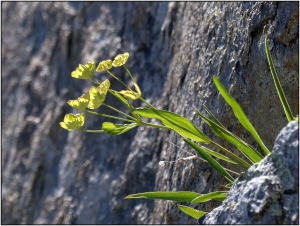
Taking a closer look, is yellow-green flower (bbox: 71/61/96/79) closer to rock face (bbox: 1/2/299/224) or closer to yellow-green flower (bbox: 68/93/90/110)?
yellow-green flower (bbox: 68/93/90/110)

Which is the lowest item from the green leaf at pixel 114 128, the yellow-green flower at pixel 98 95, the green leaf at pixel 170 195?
the green leaf at pixel 170 195

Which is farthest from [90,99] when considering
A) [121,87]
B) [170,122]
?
[121,87]

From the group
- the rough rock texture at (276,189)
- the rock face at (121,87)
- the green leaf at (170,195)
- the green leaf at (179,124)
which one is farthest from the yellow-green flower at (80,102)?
the rock face at (121,87)

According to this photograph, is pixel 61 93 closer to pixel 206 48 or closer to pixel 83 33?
pixel 83 33

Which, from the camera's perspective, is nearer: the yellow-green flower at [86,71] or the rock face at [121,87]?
the yellow-green flower at [86,71]

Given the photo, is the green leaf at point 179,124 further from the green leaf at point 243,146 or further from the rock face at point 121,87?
the rock face at point 121,87

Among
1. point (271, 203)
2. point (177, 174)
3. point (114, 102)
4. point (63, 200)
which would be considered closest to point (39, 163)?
point (63, 200)
